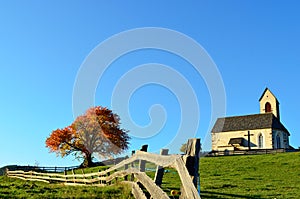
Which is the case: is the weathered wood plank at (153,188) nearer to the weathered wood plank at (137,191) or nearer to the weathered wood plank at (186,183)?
the weathered wood plank at (137,191)

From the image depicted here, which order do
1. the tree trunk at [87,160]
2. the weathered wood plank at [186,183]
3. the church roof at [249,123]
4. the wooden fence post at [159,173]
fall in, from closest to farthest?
the weathered wood plank at [186,183]
the wooden fence post at [159,173]
the tree trunk at [87,160]
the church roof at [249,123]

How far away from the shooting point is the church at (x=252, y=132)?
55719 mm

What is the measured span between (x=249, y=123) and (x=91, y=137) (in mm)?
24766

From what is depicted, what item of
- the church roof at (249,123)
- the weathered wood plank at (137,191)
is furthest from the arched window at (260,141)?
the weathered wood plank at (137,191)

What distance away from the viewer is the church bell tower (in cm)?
6182

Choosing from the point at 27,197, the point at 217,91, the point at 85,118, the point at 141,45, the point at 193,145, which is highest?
the point at 85,118

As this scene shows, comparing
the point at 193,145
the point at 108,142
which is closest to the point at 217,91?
the point at 193,145

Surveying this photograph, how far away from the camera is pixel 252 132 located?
56.8 meters

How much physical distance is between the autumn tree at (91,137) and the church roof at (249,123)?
18.9 meters

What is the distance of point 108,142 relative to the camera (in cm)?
4712

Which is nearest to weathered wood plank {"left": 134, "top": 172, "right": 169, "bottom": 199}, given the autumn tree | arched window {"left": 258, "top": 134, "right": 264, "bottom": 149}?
the autumn tree

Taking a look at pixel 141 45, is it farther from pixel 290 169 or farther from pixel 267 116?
pixel 267 116

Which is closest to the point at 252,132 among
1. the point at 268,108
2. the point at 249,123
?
the point at 249,123

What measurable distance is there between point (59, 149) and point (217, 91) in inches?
1510
